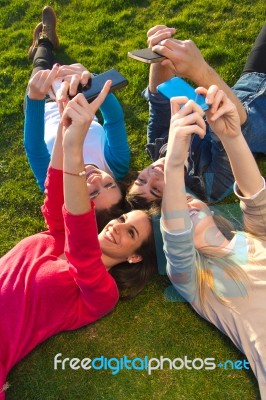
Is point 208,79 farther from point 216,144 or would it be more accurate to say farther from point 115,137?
point 115,137

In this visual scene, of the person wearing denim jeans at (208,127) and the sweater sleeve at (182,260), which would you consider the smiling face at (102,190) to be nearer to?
the person wearing denim jeans at (208,127)

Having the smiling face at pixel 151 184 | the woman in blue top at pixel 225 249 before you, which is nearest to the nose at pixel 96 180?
the smiling face at pixel 151 184

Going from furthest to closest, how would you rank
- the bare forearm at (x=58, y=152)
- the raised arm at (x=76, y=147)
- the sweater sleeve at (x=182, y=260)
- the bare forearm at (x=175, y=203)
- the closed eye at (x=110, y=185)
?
the closed eye at (x=110, y=185) → the bare forearm at (x=58, y=152) → the sweater sleeve at (x=182, y=260) → the bare forearm at (x=175, y=203) → the raised arm at (x=76, y=147)

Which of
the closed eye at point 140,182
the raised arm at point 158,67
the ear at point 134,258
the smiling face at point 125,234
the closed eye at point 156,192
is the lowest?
the ear at point 134,258

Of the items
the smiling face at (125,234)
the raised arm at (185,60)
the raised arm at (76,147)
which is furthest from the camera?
the smiling face at (125,234)

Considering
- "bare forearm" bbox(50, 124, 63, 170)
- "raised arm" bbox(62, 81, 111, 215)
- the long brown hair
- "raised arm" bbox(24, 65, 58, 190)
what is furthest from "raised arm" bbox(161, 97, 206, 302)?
"raised arm" bbox(24, 65, 58, 190)

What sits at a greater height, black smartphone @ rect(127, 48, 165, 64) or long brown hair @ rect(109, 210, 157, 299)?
black smartphone @ rect(127, 48, 165, 64)

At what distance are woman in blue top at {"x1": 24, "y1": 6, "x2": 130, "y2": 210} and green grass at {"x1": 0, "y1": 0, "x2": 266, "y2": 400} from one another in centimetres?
52

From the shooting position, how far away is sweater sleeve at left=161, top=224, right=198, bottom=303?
8.57ft

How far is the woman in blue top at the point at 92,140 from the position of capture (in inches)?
123

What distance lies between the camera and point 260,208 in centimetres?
271

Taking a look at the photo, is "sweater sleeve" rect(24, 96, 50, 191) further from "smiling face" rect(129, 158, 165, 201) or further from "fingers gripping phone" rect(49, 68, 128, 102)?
"smiling face" rect(129, 158, 165, 201)

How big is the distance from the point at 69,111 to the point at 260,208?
124 centimetres

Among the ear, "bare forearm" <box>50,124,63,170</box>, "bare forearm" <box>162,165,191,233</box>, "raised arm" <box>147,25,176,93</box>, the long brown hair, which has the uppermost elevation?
"raised arm" <box>147,25,176,93</box>
